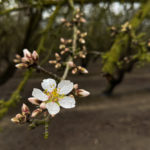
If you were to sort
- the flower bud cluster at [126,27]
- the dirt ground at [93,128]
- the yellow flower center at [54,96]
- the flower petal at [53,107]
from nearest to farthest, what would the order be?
the flower petal at [53,107], the yellow flower center at [54,96], the flower bud cluster at [126,27], the dirt ground at [93,128]

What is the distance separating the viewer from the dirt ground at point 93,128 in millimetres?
7109

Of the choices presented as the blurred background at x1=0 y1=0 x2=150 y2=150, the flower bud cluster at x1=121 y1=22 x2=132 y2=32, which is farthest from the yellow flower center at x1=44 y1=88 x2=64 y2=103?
the blurred background at x1=0 y1=0 x2=150 y2=150

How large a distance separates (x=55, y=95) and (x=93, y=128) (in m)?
7.46

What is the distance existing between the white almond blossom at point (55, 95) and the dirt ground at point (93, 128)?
4394 millimetres

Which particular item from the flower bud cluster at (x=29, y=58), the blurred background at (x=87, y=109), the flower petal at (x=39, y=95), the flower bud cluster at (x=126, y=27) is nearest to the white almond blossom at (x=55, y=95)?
the flower petal at (x=39, y=95)

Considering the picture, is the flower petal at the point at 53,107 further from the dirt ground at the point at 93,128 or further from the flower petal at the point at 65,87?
the dirt ground at the point at 93,128

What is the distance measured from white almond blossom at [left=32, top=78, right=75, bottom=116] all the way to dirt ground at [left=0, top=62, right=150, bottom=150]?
14.4 ft

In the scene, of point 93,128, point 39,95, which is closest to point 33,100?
point 39,95

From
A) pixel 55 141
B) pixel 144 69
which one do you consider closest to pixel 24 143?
pixel 55 141

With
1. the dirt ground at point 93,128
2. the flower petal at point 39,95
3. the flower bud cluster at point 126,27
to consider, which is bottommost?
the dirt ground at point 93,128

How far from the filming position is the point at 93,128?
8.19m

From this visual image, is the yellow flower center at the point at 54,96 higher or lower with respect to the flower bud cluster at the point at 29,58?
lower

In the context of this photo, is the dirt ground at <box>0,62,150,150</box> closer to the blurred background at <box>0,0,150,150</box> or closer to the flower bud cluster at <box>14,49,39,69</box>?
the blurred background at <box>0,0,150,150</box>

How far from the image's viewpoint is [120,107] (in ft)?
32.7
